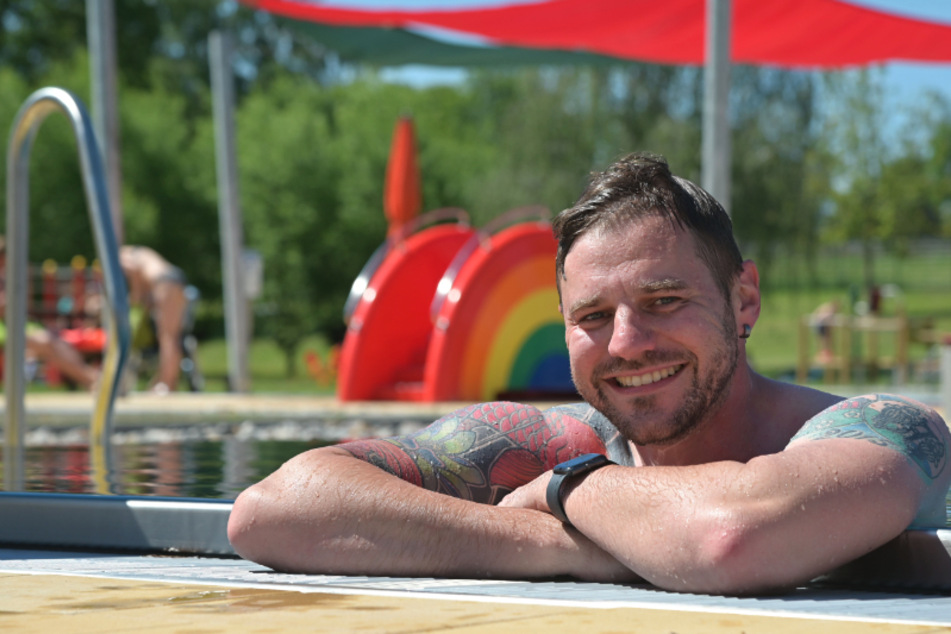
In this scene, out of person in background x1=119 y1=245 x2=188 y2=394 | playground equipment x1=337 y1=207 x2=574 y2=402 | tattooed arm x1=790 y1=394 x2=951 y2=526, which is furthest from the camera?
person in background x1=119 y1=245 x2=188 y2=394

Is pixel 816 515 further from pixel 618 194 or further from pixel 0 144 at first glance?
pixel 0 144

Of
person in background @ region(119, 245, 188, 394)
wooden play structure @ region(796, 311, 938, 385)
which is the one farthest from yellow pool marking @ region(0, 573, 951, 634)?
wooden play structure @ region(796, 311, 938, 385)

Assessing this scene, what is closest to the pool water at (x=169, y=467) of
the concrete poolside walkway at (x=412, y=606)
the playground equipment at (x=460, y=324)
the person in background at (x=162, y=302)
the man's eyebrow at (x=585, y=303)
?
the concrete poolside walkway at (x=412, y=606)

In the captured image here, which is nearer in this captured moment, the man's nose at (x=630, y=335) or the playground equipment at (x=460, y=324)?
the man's nose at (x=630, y=335)

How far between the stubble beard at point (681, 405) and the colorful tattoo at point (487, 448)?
0.39 meters

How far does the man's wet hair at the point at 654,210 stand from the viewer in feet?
6.63

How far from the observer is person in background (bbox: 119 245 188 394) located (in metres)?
11.5

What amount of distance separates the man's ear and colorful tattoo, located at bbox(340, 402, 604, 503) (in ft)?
1.46

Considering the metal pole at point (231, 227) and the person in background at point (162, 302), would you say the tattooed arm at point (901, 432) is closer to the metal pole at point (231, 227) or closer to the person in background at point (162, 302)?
the metal pole at point (231, 227)

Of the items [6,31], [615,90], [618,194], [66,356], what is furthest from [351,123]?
[618,194]

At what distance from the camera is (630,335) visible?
194 centimetres

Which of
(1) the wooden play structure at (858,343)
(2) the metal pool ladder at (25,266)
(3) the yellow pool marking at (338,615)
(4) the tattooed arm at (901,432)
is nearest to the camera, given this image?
(3) the yellow pool marking at (338,615)

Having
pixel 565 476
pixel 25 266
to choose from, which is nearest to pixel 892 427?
pixel 565 476

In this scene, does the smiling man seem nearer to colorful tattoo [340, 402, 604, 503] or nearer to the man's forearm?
the man's forearm
